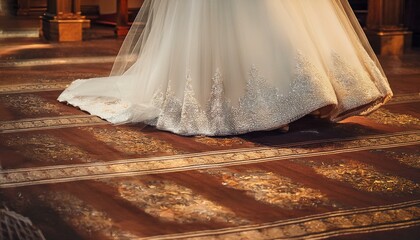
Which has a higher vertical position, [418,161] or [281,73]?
[281,73]

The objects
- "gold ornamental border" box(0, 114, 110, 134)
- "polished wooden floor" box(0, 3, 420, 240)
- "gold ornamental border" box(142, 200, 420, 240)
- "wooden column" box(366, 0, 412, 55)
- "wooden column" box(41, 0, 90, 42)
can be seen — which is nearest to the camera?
"gold ornamental border" box(142, 200, 420, 240)

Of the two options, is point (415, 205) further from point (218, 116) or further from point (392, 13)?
point (392, 13)

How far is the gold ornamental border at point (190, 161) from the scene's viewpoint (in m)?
3.94

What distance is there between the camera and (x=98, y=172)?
4027mm

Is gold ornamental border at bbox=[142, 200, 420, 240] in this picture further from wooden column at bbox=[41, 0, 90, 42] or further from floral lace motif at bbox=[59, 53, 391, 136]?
wooden column at bbox=[41, 0, 90, 42]

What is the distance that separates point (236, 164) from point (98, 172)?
0.66m

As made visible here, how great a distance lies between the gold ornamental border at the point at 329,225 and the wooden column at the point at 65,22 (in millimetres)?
7573

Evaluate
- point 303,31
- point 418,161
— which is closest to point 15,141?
point 303,31

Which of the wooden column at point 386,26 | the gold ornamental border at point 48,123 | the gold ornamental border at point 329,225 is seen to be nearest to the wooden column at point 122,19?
the wooden column at point 386,26

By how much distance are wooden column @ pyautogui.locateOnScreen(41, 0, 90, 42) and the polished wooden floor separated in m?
4.73

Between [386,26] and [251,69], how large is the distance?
4.97 m

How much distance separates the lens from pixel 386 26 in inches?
373

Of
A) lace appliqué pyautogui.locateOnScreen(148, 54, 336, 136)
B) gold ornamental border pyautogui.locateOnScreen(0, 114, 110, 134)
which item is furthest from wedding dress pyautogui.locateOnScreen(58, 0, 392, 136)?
gold ornamental border pyautogui.locateOnScreen(0, 114, 110, 134)

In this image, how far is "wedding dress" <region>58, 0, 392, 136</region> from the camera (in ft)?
15.6
